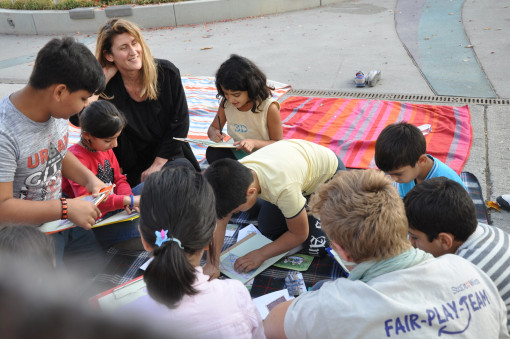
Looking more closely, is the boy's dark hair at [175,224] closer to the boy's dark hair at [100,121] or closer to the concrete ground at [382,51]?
the boy's dark hair at [100,121]

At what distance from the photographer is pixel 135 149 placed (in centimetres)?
313

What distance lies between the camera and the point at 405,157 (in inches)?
93.7

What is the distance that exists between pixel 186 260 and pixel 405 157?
5.00 ft

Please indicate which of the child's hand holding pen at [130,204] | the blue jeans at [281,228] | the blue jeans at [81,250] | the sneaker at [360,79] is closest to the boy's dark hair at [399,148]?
the blue jeans at [281,228]

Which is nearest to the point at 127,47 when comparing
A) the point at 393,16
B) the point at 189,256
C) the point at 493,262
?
the point at 189,256

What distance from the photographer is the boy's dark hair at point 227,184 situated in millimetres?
1967

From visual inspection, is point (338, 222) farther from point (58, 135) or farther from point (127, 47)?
point (127, 47)

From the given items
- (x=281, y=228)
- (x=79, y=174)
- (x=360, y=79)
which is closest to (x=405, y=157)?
(x=281, y=228)

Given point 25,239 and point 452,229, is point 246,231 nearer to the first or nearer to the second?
point 452,229

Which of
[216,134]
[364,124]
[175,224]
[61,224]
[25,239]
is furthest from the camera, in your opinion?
[364,124]

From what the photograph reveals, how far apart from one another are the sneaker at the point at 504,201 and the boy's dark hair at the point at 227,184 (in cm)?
181

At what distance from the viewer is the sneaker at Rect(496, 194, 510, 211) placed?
274cm

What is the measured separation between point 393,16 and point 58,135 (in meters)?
7.16

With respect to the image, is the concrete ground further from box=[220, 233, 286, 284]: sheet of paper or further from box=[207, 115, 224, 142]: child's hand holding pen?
box=[207, 115, 224, 142]: child's hand holding pen
